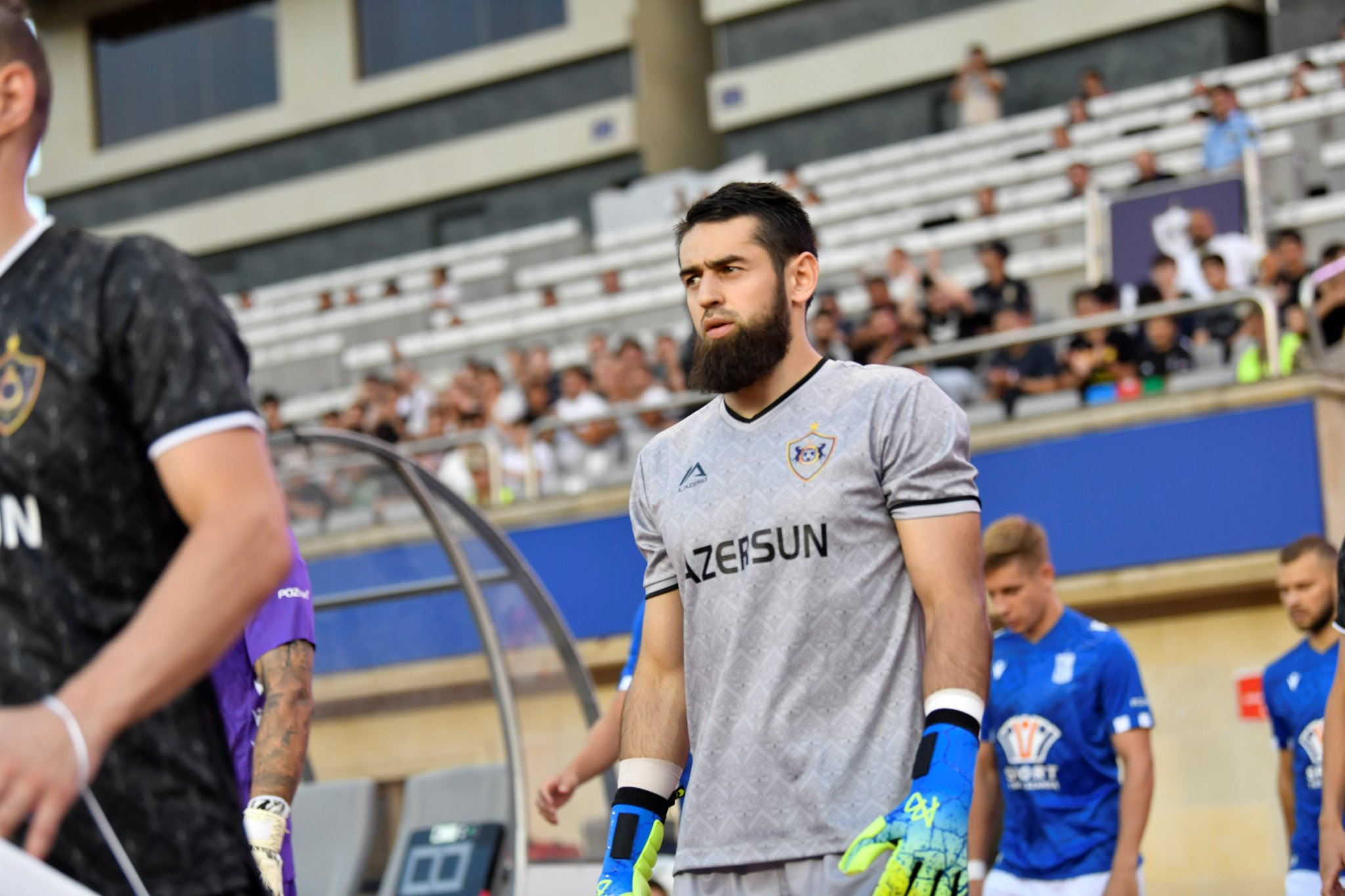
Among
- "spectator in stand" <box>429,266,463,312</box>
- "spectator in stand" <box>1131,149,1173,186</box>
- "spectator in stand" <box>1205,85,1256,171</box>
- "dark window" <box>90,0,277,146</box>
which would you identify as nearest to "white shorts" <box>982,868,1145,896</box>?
"spectator in stand" <box>1131,149,1173,186</box>

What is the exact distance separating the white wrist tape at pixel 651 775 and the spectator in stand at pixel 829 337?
9028 millimetres

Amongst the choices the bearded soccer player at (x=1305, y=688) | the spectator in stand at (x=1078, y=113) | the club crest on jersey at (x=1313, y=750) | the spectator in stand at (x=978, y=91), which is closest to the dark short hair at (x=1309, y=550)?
the bearded soccer player at (x=1305, y=688)

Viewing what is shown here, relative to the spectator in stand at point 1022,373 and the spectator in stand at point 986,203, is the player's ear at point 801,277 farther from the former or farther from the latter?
the spectator in stand at point 986,203

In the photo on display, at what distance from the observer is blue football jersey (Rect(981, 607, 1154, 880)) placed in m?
6.39

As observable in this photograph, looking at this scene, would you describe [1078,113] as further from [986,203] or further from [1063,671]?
[1063,671]

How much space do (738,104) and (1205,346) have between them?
15.8 meters

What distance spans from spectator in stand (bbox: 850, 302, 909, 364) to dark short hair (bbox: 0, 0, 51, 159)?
10092 mm

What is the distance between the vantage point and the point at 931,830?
3240 mm

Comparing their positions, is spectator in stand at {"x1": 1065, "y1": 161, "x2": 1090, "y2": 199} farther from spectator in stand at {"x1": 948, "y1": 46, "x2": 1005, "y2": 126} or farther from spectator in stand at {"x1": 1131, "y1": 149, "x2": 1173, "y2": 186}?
spectator in stand at {"x1": 948, "y1": 46, "x2": 1005, "y2": 126}

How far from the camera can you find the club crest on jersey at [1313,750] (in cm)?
665

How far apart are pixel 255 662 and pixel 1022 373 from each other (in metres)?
7.75

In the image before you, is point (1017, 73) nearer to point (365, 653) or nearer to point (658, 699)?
point (365, 653)

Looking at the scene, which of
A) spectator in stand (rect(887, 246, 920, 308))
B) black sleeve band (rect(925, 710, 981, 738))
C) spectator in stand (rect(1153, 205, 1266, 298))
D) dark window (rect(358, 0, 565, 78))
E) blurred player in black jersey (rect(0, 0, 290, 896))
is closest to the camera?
blurred player in black jersey (rect(0, 0, 290, 896))

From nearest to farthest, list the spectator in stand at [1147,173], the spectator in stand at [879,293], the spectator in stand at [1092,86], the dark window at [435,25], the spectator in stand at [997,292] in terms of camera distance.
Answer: the spectator in stand at [997,292]
the spectator in stand at [879,293]
the spectator in stand at [1147,173]
the spectator in stand at [1092,86]
the dark window at [435,25]
